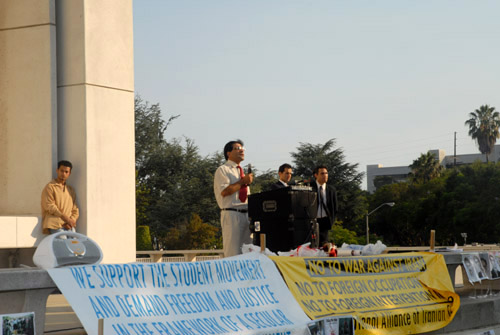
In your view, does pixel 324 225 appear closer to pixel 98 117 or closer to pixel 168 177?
pixel 98 117

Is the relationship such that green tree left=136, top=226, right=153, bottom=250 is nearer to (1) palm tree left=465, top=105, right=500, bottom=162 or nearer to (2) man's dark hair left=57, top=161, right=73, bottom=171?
(2) man's dark hair left=57, top=161, right=73, bottom=171

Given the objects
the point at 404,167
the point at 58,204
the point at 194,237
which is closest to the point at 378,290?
the point at 58,204

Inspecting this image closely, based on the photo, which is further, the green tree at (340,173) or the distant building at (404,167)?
the distant building at (404,167)

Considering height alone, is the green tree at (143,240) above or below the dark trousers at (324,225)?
below

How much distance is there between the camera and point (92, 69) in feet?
36.5

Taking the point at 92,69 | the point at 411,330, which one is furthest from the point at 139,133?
the point at 411,330

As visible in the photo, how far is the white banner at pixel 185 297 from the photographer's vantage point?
5.25m

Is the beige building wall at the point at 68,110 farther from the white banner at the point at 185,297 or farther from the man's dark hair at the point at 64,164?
the white banner at the point at 185,297

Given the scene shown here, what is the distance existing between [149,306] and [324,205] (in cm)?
495

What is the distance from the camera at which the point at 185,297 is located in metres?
5.88

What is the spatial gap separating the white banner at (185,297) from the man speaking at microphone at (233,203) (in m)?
2.60

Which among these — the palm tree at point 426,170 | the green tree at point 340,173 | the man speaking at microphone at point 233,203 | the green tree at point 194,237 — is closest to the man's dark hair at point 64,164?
the man speaking at microphone at point 233,203

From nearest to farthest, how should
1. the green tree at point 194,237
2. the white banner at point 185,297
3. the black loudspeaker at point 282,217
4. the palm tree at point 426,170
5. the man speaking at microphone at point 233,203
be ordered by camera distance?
1. the white banner at point 185,297
2. the black loudspeaker at point 282,217
3. the man speaking at microphone at point 233,203
4. the green tree at point 194,237
5. the palm tree at point 426,170

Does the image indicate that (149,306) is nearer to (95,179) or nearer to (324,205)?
(324,205)
